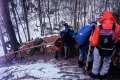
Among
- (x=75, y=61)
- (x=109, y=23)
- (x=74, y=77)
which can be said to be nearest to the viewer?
(x=109, y=23)

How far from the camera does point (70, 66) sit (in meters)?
8.72

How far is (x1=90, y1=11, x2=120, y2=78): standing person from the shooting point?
6750 millimetres

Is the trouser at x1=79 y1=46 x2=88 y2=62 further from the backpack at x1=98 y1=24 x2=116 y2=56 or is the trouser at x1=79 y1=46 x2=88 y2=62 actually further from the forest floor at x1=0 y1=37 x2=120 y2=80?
the backpack at x1=98 y1=24 x2=116 y2=56

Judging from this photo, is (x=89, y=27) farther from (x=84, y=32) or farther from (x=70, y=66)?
(x=70, y=66)

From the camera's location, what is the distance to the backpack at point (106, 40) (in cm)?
676

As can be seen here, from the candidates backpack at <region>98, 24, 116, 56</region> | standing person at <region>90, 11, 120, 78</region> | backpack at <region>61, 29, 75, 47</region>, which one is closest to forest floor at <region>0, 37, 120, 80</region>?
standing person at <region>90, 11, 120, 78</region>

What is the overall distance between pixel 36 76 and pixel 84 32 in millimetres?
2096

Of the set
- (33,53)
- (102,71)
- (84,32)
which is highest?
(84,32)

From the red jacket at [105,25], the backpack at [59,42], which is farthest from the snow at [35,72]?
the red jacket at [105,25]

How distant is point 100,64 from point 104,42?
0.75 m

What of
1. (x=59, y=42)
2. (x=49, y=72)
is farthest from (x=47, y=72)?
(x=59, y=42)

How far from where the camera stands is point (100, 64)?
23.7 feet

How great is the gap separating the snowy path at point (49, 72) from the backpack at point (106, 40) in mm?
1142

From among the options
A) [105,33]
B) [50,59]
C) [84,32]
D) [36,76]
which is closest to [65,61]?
[50,59]
